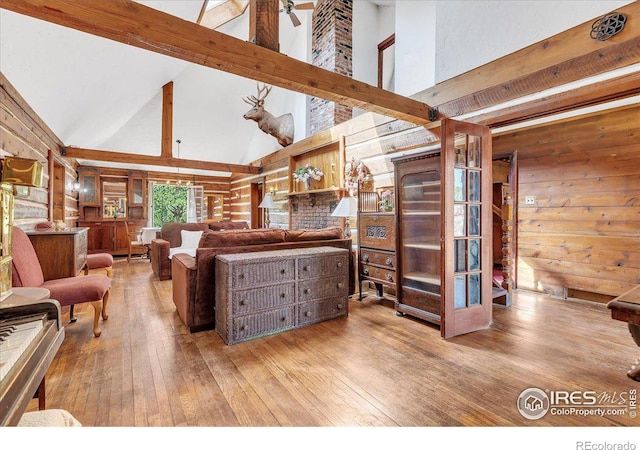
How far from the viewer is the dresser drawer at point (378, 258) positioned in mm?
3486

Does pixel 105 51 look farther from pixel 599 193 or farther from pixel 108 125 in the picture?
pixel 599 193

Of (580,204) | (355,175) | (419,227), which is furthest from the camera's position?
(355,175)

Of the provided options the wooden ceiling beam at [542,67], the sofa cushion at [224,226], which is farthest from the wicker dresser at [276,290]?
the sofa cushion at [224,226]

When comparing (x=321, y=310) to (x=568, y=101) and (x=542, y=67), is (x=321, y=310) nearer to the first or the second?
(x=568, y=101)

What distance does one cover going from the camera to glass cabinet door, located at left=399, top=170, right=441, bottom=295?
10.9 ft

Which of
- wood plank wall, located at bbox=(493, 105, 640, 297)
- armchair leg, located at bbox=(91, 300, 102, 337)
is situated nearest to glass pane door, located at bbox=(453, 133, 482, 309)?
wood plank wall, located at bbox=(493, 105, 640, 297)

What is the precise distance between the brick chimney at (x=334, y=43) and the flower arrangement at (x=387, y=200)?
2086 millimetres

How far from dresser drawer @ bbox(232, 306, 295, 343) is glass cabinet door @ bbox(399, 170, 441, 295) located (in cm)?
136

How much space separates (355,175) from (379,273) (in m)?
1.77

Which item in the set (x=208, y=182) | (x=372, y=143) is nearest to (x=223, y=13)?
(x=372, y=143)

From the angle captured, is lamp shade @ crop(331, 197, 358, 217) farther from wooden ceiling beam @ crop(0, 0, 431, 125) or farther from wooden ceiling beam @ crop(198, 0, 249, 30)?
wooden ceiling beam @ crop(198, 0, 249, 30)

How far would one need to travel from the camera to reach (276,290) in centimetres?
278

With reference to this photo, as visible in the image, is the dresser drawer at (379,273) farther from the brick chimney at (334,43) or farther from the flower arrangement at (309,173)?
the brick chimney at (334,43)
